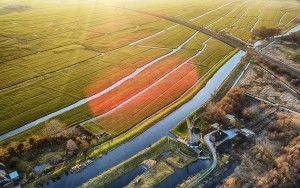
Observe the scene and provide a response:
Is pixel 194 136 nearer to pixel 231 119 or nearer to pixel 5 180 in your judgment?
pixel 231 119

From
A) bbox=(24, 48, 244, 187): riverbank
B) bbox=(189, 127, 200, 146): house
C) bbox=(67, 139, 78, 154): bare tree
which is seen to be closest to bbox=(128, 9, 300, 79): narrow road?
bbox=(24, 48, 244, 187): riverbank

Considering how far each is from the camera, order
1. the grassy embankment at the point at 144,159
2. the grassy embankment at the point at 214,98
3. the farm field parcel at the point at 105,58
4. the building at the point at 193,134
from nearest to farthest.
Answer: the grassy embankment at the point at 144,159 < the building at the point at 193,134 < the grassy embankment at the point at 214,98 < the farm field parcel at the point at 105,58

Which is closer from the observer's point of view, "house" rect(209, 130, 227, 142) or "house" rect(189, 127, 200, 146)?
"house" rect(189, 127, 200, 146)

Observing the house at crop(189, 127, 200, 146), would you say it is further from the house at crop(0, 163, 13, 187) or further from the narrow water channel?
the house at crop(0, 163, 13, 187)

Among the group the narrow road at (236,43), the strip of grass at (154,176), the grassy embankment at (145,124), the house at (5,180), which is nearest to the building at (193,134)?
the grassy embankment at (145,124)

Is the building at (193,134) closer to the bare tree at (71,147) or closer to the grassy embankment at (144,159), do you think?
the grassy embankment at (144,159)

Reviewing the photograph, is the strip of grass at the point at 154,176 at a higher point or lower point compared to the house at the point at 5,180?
lower
